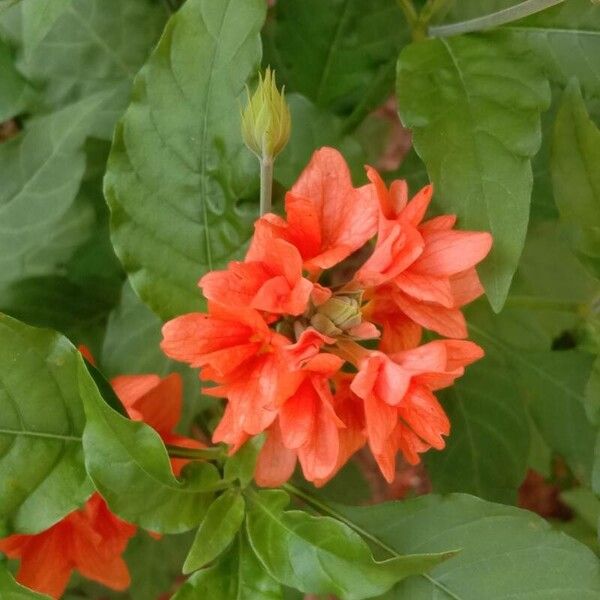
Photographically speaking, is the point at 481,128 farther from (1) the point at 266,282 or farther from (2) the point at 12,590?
(2) the point at 12,590

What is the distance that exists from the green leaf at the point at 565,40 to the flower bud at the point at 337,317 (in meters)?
0.24

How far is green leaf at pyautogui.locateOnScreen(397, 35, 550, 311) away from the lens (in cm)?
48

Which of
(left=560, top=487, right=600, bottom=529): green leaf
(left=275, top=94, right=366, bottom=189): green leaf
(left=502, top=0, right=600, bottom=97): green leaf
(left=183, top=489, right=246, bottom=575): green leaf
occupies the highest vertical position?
(left=502, top=0, right=600, bottom=97): green leaf

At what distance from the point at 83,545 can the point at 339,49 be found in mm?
445

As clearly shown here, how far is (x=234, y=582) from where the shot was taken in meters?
0.51

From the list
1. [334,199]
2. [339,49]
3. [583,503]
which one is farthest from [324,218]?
[583,503]

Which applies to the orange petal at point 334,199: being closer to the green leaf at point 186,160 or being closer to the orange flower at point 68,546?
the green leaf at point 186,160

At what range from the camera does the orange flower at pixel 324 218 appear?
1.38 ft

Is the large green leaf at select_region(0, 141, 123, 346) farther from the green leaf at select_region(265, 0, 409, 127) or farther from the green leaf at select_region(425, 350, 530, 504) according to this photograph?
the green leaf at select_region(425, 350, 530, 504)

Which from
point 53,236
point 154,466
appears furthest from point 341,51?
point 154,466

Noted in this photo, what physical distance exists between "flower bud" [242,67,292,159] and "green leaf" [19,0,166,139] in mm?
251

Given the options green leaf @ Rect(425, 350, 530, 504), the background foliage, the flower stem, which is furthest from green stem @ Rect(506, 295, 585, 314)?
the flower stem

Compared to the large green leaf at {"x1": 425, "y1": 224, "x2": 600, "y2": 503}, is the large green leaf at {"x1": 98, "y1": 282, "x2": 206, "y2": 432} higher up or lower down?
higher up

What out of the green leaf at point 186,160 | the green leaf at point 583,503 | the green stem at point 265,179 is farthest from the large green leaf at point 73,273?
the green leaf at point 583,503
